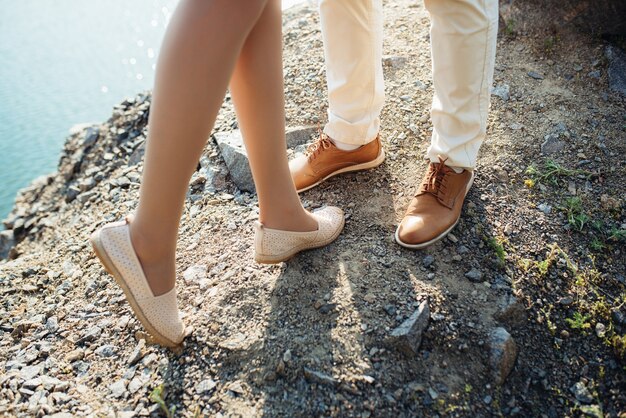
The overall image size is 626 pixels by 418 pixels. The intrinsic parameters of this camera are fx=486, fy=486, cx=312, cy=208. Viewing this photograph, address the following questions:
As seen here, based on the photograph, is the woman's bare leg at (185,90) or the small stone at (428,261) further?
the small stone at (428,261)

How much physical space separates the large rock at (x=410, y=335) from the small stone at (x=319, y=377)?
0.23m

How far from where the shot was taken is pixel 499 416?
1517 mm

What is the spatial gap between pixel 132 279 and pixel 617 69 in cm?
282

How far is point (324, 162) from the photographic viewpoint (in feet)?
7.43

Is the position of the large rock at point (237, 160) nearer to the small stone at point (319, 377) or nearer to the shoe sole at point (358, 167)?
the shoe sole at point (358, 167)

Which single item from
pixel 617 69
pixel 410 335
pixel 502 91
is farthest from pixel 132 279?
pixel 617 69

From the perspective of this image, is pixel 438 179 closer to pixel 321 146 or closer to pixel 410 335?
pixel 321 146

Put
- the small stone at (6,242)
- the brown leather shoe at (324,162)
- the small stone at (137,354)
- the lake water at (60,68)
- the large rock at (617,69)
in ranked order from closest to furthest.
→ the small stone at (137,354)
the brown leather shoe at (324,162)
the large rock at (617,69)
the small stone at (6,242)
the lake water at (60,68)

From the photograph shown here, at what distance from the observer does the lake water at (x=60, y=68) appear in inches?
184

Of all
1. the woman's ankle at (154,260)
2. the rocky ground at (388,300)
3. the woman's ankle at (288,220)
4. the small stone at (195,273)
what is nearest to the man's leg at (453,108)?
the rocky ground at (388,300)

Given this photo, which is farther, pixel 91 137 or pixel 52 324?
pixel 91 137

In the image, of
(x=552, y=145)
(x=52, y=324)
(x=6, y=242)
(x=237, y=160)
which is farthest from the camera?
(x=6, y=242)

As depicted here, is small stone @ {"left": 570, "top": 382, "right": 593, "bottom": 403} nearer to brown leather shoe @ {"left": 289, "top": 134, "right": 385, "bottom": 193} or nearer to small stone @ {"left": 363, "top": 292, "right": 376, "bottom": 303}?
small stone @ {"left": 363, "top": 292, "right": 376, "bottom": 303}

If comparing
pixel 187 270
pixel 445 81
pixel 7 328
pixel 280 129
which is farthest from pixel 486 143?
pixel 7 328
